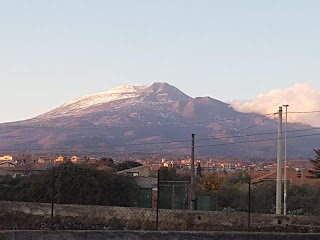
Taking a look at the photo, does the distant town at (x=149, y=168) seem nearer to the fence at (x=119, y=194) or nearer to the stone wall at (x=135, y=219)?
the fence at (x=119, y=194)

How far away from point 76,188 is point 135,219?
1097 cm

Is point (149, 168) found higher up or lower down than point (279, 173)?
lower down

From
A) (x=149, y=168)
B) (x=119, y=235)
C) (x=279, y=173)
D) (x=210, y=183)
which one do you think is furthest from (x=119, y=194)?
(x=149, y=168)

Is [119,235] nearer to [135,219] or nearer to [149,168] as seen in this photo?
[135,219]

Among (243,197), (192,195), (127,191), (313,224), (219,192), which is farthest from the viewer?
(219,192)

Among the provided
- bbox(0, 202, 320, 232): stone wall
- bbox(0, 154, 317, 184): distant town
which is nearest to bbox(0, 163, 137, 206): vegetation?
bbox(0, 154, 317, 184): distant town

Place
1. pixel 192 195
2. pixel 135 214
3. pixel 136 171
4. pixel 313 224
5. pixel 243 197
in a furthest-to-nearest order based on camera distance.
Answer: pixel 136 171 → pixel 243 197 → pixel 192 195 → pixel 135 214 → pixel 313 224

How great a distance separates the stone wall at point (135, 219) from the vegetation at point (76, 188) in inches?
332

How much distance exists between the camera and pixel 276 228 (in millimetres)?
23719

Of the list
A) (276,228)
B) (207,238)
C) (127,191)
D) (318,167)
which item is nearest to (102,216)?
(276,228)

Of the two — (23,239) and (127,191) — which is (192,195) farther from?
→ (23,239)

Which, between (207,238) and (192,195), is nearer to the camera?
(207,238)

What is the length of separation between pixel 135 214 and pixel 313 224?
22.3 feet

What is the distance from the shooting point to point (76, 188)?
3584cm
